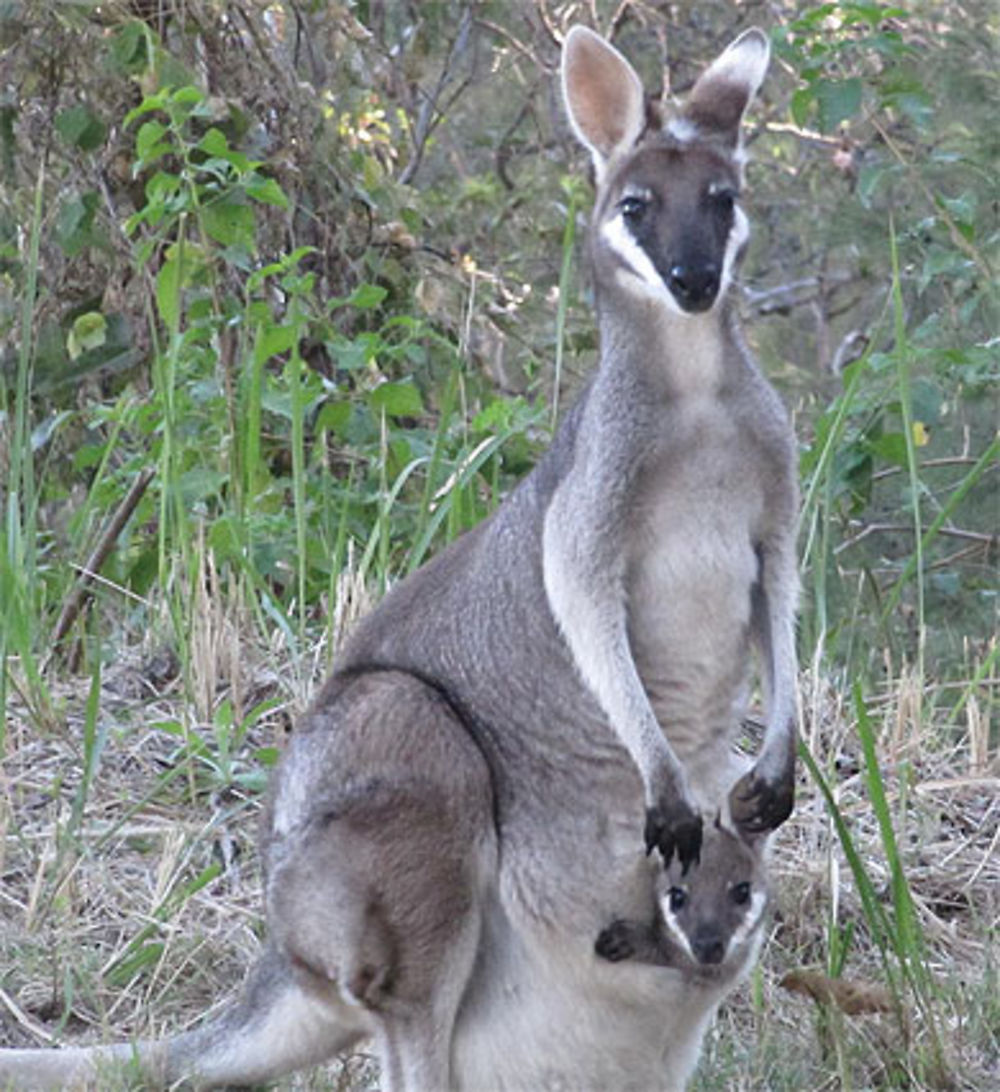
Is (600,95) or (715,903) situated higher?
(600,95)

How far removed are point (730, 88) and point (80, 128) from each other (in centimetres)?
299

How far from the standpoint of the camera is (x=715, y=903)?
367 cm

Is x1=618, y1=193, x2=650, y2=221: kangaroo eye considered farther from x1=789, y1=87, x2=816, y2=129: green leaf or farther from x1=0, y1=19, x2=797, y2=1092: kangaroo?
x1=789, y1=87, x2=816, y2=129: green leaf

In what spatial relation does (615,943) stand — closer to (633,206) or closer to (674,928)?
(674,928)

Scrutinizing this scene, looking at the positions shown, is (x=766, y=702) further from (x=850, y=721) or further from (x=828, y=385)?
(x=828, y=385)

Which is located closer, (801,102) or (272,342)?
(272,342)

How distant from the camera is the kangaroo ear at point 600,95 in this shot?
3.82 m

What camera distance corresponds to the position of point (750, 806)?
382 cm

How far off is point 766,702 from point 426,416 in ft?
9.90

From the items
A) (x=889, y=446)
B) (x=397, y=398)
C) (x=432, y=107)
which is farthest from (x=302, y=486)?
(x=432, y=107)

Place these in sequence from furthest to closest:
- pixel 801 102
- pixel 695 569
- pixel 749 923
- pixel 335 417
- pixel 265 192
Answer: pixel 335 417 → pixel 801 102 → pixel 265 192 → pixel 695 569 → pixel 749 923

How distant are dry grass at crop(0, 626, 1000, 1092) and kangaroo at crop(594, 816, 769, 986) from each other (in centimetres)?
32

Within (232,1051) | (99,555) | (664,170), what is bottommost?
(99,555)

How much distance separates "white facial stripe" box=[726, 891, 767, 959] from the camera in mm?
3658
